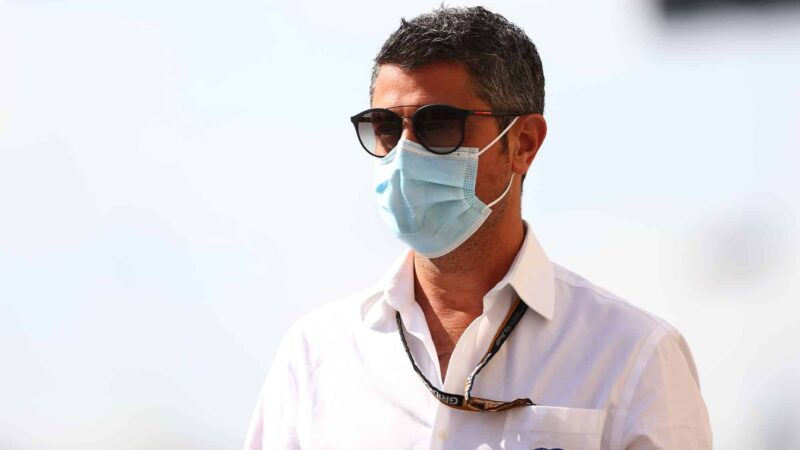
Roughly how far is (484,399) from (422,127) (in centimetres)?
73

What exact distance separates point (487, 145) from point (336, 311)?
66 centimetres

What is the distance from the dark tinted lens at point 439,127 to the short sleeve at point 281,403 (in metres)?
0.69

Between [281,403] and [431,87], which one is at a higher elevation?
[431,87]

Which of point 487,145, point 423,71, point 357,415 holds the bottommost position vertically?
point 357,415

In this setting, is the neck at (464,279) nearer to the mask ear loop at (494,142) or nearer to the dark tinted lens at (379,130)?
the mask ear loop at (494,142)

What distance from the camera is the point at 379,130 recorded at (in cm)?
307

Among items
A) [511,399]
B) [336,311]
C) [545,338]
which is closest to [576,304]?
[545,338]

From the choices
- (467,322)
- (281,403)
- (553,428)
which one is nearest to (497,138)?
(467,322)

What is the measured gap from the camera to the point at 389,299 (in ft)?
10.2

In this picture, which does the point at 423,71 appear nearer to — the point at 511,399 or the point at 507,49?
the point at 507,49

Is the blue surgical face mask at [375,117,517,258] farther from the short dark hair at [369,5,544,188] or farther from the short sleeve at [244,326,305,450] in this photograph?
the short sleeve at [244,326,305,450]

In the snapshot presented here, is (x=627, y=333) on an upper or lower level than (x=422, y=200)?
lower

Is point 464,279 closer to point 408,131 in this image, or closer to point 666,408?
point 408,131

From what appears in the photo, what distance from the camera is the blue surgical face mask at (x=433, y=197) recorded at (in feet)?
9.95
